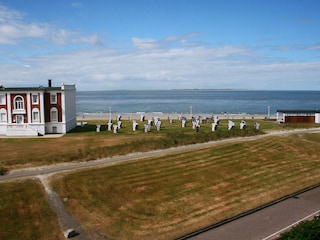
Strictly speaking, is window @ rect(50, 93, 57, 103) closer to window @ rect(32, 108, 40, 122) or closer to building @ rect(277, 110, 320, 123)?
window @ rect(32, 108, 40, 122)

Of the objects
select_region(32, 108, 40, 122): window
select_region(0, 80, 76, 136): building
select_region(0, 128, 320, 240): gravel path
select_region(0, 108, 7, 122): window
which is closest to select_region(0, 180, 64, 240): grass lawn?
select_region(0, 128, 320, 240): gravel path

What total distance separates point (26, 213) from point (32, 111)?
25439mm

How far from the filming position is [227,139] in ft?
120

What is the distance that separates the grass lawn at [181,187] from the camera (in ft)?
58.4

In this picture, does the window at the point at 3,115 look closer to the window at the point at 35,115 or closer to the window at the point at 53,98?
the window at the point at 35,115

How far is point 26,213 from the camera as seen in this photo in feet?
61.0

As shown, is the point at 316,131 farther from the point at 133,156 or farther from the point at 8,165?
the point at 8,165

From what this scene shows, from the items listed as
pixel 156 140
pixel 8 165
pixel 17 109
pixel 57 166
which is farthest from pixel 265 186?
pixel 17 109

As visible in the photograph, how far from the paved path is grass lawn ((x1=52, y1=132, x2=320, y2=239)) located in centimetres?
77

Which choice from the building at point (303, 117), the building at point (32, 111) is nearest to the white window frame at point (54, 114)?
the building at point (32, 111)

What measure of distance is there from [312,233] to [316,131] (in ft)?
106

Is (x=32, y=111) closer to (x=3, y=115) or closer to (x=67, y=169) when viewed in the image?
(x=3, y=115)

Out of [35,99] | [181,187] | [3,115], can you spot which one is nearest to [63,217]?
[181,187]

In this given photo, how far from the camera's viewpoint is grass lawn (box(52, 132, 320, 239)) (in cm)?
1780
